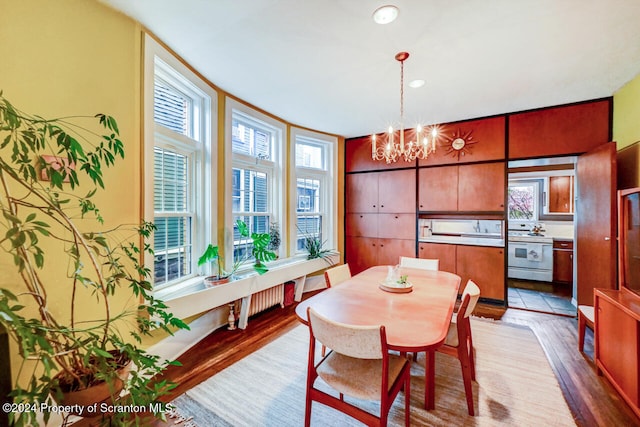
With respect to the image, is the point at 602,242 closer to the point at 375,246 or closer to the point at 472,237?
the point at 472,237

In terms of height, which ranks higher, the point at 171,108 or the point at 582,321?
the point at 171,108

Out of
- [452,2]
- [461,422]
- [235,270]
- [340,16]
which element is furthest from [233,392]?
[452,2]

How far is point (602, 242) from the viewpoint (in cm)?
267

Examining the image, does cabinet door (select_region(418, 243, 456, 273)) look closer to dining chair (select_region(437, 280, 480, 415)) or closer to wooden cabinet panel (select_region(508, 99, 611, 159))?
wooden cabinet panel (select_region(508, 99, 611, 159))

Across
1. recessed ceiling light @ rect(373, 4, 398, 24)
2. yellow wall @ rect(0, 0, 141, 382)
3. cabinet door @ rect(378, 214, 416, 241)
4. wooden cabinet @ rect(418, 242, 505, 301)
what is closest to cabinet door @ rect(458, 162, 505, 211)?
wooden cabinet @ rect(418, 242, 505, 301)

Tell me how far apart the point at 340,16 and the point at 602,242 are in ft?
11.3

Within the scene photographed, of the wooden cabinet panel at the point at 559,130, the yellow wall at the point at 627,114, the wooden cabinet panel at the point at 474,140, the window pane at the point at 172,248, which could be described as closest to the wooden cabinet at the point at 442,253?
the wooden cabinet panel at the point at 474,140

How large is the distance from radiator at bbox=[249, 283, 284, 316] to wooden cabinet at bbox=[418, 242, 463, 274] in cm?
227

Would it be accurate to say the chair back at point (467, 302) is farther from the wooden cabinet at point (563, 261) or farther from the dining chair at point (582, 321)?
the wooden cabinet at point (563, 261)

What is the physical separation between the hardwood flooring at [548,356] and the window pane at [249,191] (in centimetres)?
142

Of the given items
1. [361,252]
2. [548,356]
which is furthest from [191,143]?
[548,356]

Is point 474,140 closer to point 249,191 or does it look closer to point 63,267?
point 249,191

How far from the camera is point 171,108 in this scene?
2.39 m

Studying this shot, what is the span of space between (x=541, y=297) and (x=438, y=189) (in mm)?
2263
